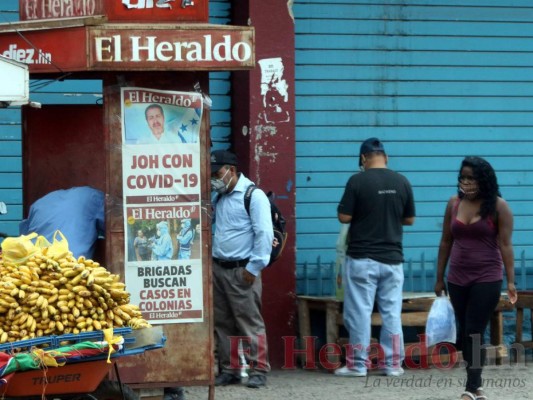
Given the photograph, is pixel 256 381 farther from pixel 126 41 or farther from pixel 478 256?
pixel 126 41

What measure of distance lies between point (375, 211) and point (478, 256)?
1.63 m

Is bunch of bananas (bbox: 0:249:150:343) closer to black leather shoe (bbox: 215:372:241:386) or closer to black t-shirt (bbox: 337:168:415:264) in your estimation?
black leather shoe (bbox: 215:372:241:386)

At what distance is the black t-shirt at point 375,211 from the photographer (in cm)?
966

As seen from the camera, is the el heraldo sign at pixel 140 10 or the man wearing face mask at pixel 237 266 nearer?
the el heraldo sign at pixel 140 10

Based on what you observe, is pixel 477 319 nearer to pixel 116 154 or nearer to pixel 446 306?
pixel 446 306

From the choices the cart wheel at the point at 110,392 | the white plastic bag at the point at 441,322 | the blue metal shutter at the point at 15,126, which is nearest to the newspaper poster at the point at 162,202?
the cart wheel at the point at 110,392

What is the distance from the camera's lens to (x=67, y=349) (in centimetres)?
607

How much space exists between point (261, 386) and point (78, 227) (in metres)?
2.38

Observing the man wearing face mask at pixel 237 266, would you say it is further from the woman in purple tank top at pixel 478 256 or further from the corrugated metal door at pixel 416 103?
the woman in purple tank top at pixel 478 256

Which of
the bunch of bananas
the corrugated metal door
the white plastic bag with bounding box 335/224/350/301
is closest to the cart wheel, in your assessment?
the bunch of bananas

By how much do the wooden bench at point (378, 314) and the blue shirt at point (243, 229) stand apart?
4.06 ft

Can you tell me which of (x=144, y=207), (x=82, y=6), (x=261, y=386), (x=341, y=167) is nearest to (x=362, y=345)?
(x=261, y=386)

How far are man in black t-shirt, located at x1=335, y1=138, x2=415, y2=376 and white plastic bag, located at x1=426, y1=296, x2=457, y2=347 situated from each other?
127cm

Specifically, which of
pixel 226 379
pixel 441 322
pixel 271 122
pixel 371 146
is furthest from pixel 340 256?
pixel 441 322
